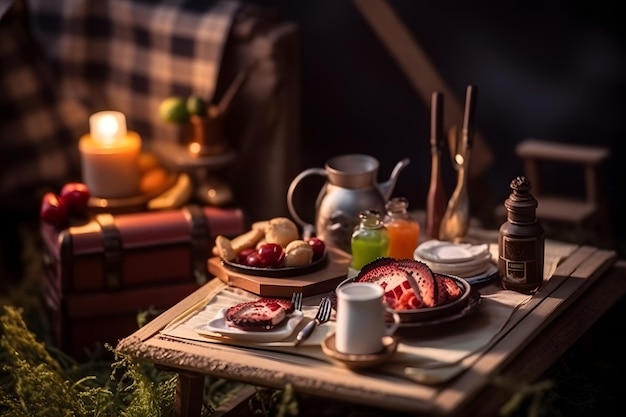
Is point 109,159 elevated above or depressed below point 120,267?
above

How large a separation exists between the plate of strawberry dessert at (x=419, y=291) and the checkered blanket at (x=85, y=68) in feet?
3.95

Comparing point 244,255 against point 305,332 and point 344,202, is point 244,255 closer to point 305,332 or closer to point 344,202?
point 344,202

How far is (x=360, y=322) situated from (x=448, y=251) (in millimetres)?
525

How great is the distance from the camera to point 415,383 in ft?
6.39

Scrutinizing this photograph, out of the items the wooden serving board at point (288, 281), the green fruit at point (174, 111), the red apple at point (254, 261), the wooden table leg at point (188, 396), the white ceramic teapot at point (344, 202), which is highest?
the green fruit at point (174, 111)

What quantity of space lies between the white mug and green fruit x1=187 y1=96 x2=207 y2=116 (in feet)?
3.98

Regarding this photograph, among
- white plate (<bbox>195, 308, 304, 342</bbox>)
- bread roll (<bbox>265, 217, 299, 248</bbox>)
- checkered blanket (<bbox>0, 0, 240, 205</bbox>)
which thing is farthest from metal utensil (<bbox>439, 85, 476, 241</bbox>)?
checkered blanket (<bbox>0, 0, 240, 205</bbox>)

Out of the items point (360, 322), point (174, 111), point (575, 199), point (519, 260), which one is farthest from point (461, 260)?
point (575, 199)

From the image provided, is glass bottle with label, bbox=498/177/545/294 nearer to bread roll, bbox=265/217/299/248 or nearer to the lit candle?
bread roll, bbox=265/217/299/248

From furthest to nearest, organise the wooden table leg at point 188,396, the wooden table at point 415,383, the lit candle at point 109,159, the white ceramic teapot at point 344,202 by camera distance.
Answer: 1. the lit candle at point 109,159
2. the white ceramic teapot at point 344,202
3. the wooden table leg at point 188,396
4. the wooden table at point 415,383

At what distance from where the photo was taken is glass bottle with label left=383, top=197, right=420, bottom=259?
253 centimetres

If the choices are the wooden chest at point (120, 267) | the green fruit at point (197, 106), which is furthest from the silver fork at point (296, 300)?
the green fruit at point (197, 106)

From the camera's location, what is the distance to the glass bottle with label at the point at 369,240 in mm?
2447

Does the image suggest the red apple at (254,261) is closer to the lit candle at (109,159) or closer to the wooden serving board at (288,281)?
the wooden serving board at (288,281)
